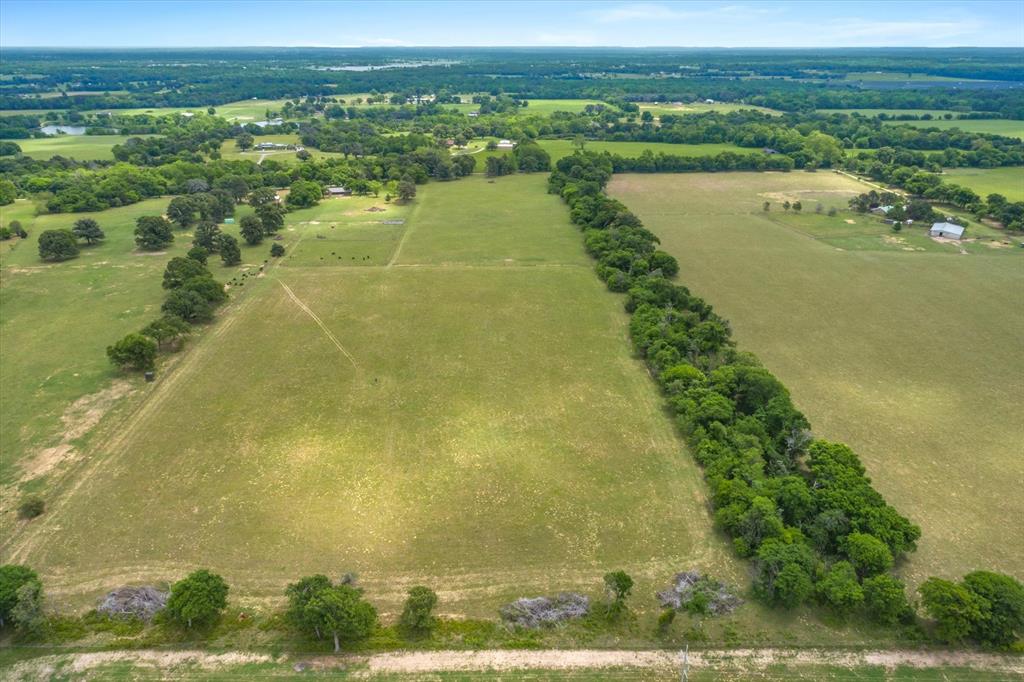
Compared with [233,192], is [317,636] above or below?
below

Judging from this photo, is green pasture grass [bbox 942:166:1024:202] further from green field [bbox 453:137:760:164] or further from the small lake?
the small lake

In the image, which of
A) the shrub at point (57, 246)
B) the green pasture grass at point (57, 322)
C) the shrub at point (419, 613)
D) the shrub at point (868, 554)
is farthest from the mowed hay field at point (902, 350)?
the shrub at point (57, 246)

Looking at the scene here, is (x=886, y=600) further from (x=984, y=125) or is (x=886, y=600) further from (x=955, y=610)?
(x=984, y=125)

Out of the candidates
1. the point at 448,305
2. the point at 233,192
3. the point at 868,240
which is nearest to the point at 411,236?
the point at 448,305

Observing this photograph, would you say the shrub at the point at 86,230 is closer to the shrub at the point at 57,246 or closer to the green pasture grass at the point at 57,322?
the green pasture grass at the point at 57,322

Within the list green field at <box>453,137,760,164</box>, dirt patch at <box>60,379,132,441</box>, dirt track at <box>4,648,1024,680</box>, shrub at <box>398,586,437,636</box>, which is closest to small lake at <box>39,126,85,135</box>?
green field at <box>453,137,760,164</box>

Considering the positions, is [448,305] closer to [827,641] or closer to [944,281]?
[827,641]
